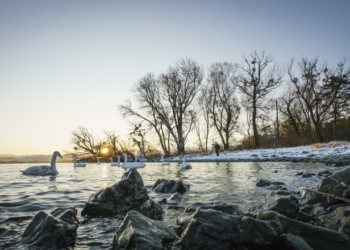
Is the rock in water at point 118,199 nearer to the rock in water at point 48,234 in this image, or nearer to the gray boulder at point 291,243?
the rock in water at point 48,234

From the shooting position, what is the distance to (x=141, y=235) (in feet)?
7.10

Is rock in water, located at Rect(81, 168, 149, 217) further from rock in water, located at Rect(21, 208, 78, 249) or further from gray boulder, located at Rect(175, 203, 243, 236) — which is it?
gray boulder, located at Rect(175, 203, 243, 236)

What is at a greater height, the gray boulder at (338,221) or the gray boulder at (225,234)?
the gray boulder at (225,234)

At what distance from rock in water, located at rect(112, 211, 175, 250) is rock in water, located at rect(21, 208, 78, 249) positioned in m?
0.61

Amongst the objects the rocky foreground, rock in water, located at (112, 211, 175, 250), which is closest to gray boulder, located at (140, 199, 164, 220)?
the rocky foreground

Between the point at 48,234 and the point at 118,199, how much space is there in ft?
5.91

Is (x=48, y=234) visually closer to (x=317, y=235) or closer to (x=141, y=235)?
(x=141, y=235)

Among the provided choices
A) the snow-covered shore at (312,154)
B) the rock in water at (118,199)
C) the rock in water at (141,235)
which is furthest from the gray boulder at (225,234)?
the snow-covered shore at (312,154)

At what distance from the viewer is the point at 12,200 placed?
4770mm

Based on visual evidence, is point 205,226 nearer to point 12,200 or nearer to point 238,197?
point 238,197

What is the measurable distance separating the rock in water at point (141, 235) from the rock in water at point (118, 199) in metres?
1.39

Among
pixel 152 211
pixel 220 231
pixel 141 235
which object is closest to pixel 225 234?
pixel 220 231

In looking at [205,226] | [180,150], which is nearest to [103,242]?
[205,226]

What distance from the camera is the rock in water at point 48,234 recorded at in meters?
2.35
